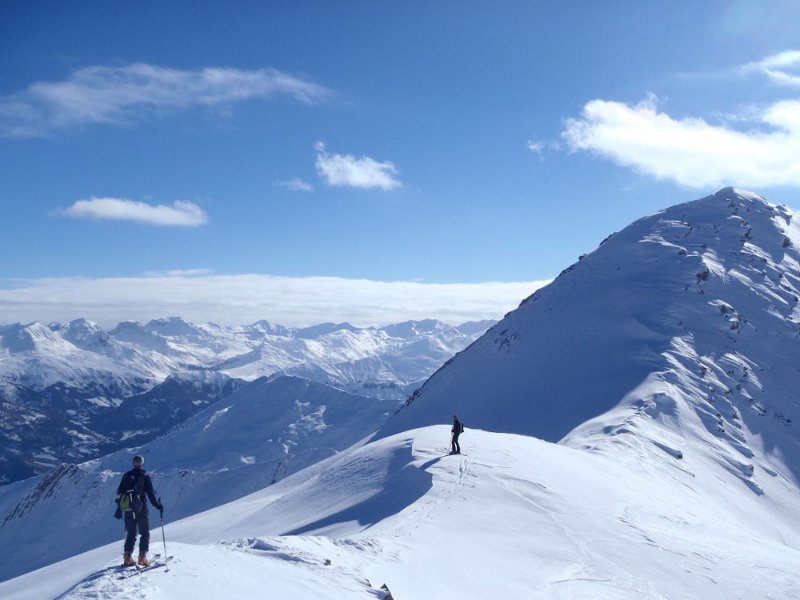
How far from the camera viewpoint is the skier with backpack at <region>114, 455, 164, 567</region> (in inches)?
526

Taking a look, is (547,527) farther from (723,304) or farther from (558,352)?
(723,304)

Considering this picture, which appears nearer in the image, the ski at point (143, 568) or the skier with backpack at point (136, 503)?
the ski at point (143, 568)

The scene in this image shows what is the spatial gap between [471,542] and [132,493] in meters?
9.94

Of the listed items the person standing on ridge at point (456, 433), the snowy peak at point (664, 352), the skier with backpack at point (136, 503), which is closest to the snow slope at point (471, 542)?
the skier with backpack at point (136, 503)

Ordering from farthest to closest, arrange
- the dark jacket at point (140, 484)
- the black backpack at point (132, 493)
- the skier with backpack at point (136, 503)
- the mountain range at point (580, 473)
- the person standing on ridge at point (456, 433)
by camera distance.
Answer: the person standing on ridge at point (456, 433), the mountain range at point (580, 473), the dark jacket at point (140, 484), the black backpack at point (132, 493), the skier with backpack at point (136, 503)

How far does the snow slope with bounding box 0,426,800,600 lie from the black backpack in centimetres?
117

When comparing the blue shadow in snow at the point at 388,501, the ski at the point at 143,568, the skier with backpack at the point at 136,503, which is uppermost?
the skier with backpack at the point at 136,503

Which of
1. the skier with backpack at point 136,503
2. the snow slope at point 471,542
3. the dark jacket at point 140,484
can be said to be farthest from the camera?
the dark jacket at point 140,484

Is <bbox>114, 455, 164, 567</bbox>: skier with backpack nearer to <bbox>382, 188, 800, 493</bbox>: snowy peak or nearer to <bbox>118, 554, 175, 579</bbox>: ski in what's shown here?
<bbox>118, 554, 175, 579</bbox>: ski

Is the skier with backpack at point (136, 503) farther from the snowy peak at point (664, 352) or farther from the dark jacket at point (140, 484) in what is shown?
the snowy peak at point (664, 352)

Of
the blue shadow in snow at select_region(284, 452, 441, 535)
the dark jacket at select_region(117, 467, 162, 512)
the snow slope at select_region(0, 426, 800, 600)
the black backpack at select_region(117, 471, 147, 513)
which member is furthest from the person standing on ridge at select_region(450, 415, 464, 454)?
the black backpack at select_region(117, 471, 147, 513)

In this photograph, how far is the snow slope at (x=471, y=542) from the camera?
13477mm

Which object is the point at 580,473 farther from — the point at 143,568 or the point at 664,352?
the point at 664,352

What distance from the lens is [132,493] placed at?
1396 centimetres
